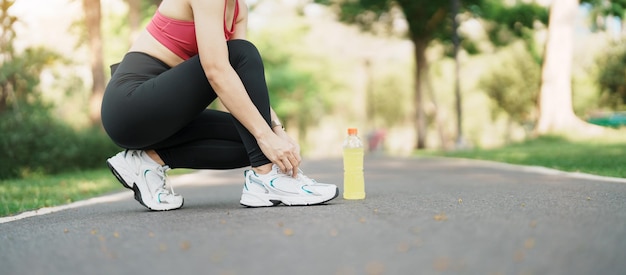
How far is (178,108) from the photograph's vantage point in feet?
13.2

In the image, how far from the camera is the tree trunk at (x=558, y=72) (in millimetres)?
20469

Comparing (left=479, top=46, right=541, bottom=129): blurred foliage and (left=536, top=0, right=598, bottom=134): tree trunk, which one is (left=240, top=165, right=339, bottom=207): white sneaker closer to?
(left=536, top=0, right=598, bottom=134): tree trunk

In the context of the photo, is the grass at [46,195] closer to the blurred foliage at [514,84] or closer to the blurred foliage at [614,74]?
the blurred foliage at [614,74]

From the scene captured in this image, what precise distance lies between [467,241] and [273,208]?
5.17 ft

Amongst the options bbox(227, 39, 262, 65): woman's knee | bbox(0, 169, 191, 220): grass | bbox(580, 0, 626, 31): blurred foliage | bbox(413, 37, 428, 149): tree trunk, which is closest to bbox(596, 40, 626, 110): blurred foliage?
bbox(580, 0, 626, 31): blurred foliage

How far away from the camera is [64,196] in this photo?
705cm

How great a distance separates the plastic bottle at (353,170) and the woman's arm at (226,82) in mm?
948

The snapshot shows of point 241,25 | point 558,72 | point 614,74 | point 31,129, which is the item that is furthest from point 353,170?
point 614,74

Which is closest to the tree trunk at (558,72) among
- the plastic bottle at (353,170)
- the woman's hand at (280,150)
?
the plastic bottle at (353,170)

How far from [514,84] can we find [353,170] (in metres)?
41.3

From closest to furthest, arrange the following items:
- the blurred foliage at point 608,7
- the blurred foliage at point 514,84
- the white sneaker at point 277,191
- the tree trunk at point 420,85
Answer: the white sneaker at point 277,191 < the blurred foliage at point 608,7 < the tree trunk at point 420,85 < the blurred foliage at point 514,84

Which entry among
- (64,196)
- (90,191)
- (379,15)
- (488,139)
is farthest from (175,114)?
(488,139)

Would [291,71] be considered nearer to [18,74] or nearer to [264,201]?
[18,74]

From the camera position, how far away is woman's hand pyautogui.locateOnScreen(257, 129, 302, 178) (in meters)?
3.99
